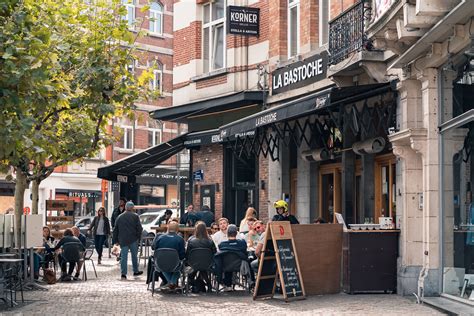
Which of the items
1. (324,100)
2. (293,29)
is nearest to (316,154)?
(293,29)

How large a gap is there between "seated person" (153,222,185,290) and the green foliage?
95.5 inches

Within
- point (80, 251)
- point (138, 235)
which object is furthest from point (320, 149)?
point (80, 251)

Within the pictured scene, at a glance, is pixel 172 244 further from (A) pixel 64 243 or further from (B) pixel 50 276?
(B) pixel 50 276

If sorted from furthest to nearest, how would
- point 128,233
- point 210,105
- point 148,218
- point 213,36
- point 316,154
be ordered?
point 148,218, point 213,36, point 210,105, point 316,154, point 128,233

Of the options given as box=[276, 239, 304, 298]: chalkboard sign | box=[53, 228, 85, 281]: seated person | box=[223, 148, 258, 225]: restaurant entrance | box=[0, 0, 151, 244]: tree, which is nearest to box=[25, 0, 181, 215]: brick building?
box=[223, 148, 258, 225]: restaurant entrance

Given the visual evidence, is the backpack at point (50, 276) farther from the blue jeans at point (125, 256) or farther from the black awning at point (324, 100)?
the black awning at point (324, 100)

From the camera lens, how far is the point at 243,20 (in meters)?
22.6

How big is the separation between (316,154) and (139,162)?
7.94 m

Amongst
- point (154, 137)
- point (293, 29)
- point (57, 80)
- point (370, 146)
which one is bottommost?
point (370, 146)

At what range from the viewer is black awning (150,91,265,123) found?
2212 centimetres

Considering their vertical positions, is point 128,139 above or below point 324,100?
above

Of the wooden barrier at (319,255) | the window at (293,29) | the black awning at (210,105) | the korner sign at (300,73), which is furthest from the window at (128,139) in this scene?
the wooden barrier at (319,255)

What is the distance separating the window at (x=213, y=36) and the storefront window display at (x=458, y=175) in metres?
11.6

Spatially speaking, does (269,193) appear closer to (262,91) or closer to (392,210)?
(262,91)
